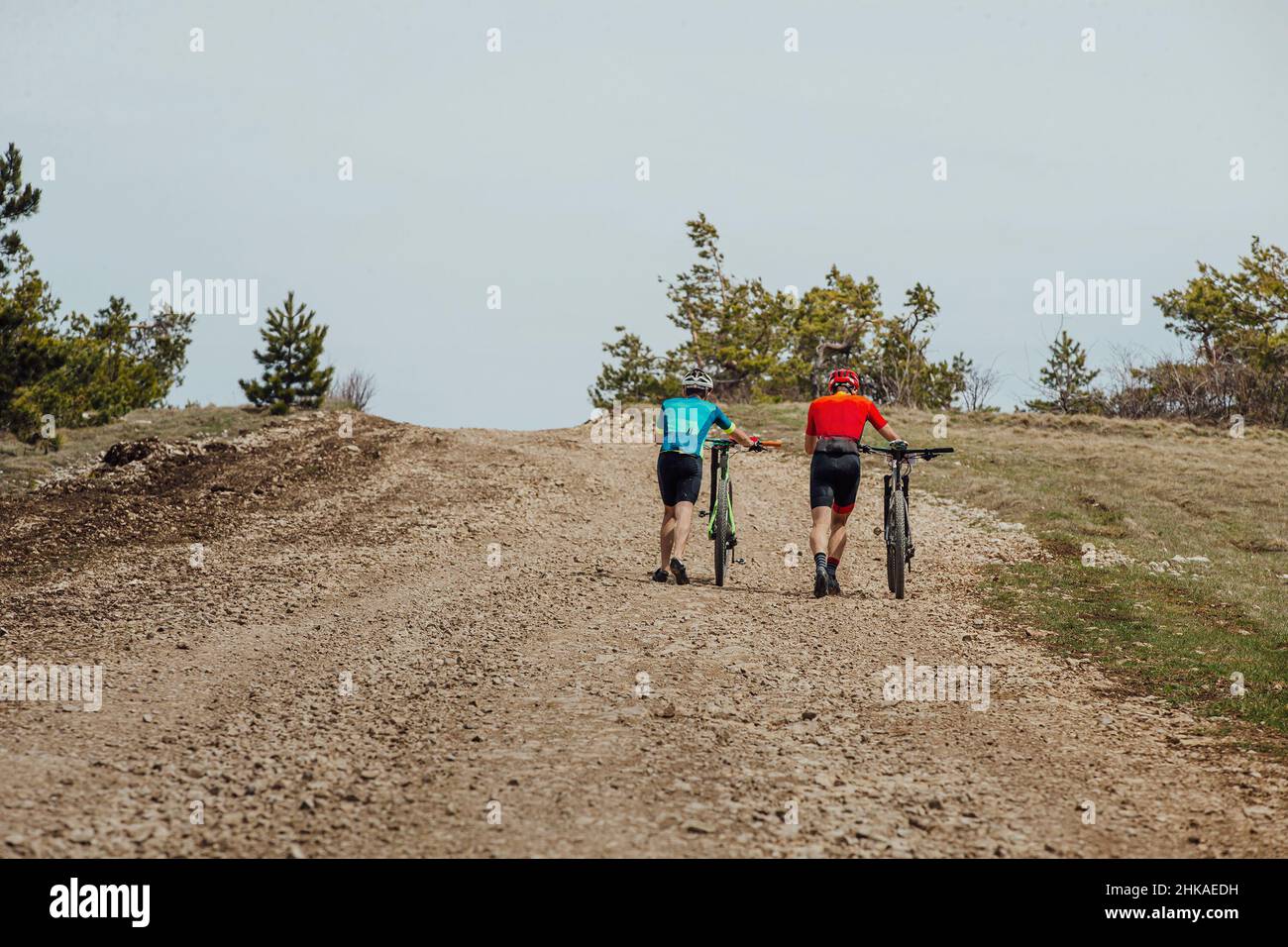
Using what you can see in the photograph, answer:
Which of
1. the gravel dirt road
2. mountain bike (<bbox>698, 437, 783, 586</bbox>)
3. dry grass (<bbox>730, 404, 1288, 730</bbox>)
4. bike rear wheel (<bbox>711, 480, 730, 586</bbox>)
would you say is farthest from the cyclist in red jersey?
dry grass (<bbox>730, 404, 1288, 730</bbox>)

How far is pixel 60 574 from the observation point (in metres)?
14.2

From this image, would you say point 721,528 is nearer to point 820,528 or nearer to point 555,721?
point 820,528

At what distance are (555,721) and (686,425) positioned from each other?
575 centimetres

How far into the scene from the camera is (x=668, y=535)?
12.6 m

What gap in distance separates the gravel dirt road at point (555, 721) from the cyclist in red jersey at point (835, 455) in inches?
32.9

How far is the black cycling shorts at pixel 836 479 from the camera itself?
39.9 feet

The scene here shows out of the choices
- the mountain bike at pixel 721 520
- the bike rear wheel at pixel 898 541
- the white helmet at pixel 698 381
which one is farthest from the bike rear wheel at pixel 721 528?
the bike rear wheel at pixel 898 541

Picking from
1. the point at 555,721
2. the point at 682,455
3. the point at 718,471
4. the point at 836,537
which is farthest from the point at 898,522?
the point at 555,721

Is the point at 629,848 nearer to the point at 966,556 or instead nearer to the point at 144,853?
the point at 144,853

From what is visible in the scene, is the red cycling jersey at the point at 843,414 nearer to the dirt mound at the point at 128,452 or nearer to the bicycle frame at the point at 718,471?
the bicycle frame at the point at 718,471

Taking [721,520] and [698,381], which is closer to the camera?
[698,381]

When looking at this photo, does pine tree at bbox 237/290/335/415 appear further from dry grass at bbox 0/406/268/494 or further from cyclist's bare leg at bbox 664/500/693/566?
cyclist's bare leg at bbox 664/500/693/566

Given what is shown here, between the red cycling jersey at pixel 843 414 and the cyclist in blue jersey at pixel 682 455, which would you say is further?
the cyclist in blue jersey at pixel 682 455

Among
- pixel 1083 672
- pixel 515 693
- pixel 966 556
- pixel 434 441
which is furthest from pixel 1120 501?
pixel 515 693
